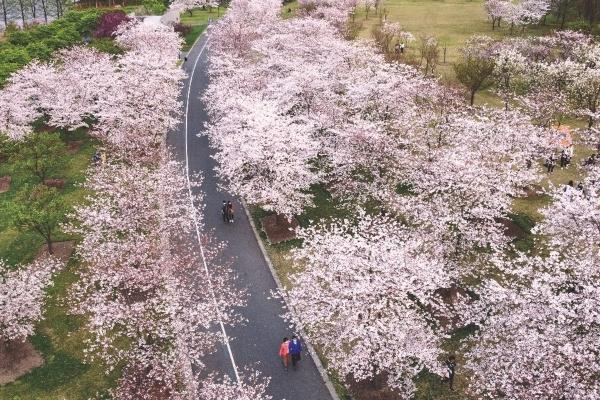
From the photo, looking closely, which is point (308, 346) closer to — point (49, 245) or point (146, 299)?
point (146, 299)

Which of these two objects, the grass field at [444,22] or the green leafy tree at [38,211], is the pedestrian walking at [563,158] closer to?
the grass field at [444,22]

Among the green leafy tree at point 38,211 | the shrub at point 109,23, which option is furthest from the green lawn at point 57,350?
the shrub at point 109,23

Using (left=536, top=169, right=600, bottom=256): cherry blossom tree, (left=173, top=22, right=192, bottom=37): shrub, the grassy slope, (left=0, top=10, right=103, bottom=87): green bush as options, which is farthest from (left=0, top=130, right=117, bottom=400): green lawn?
(left=173, top=22, right=192, bottom=37): shrub

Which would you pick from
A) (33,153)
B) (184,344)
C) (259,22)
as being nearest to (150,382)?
(184,344)

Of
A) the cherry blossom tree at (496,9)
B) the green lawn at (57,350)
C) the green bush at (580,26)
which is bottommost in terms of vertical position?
the green lawn at (57,350)

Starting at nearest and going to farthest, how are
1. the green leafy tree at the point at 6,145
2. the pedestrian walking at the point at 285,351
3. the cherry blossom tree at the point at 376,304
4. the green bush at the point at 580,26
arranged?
the cherry blossom tree at the point at 376,304
the pedestrian walking at the point at 285,351
the green leafy tree at the point at 6,145
the green bush at the point at 580,26
